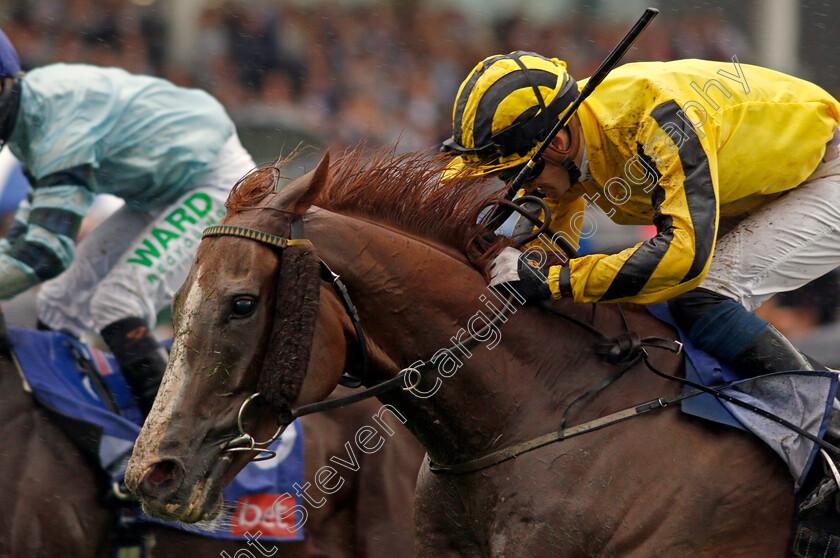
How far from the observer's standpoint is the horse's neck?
2.11 m

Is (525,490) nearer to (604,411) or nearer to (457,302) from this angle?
(604,411)

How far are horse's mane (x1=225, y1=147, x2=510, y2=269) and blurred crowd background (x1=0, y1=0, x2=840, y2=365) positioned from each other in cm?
532

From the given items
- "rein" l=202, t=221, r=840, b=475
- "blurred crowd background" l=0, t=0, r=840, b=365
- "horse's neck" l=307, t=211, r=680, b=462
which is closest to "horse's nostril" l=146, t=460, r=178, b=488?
"rein" l=202, t=221, r=840, b=475

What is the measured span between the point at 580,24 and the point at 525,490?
317 inches

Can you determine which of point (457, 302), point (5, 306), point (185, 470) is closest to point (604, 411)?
point (457, 302)

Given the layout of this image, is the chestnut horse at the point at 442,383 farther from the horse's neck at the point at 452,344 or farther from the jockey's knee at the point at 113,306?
the jockey's knee at the point at 113,306

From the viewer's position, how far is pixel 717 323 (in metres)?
2.26

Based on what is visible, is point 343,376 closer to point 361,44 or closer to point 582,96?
point 582,96

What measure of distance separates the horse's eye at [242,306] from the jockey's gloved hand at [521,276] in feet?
1.91

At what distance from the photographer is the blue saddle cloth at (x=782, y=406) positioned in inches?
82.5

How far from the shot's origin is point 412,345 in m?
2.15

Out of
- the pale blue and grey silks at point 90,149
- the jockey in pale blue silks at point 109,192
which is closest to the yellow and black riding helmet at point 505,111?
the jockey in pale blue silks at point 109,192

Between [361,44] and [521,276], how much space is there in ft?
23.1

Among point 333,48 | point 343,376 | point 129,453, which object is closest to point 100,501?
point 129,453
